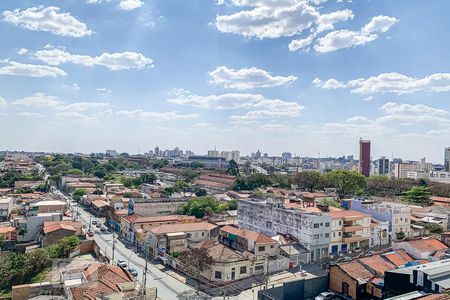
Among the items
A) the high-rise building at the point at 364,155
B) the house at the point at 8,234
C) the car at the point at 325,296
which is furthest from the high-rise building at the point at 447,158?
the house at the point at 8,234

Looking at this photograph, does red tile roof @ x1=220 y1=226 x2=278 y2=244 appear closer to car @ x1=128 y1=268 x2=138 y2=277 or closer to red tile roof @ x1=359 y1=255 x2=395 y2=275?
red tile roof @ x1=359 y1=255 x2=395 y2=275

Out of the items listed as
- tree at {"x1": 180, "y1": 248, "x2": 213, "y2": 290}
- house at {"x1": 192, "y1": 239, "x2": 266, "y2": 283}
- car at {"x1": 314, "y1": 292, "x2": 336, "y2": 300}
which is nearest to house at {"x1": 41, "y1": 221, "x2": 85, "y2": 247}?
tree at {"x1": 180, "y1": 248, "x2": 213, "y2": 290}

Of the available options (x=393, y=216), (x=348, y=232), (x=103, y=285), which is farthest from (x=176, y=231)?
(x=393, y=216)

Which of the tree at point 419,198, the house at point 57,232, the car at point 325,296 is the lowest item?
the car at point 325,296

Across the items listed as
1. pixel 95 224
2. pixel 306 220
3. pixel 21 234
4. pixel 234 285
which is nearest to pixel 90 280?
pixel 234 285

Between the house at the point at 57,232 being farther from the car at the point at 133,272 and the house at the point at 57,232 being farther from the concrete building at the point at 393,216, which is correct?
the concrete building at the point at 393,216
